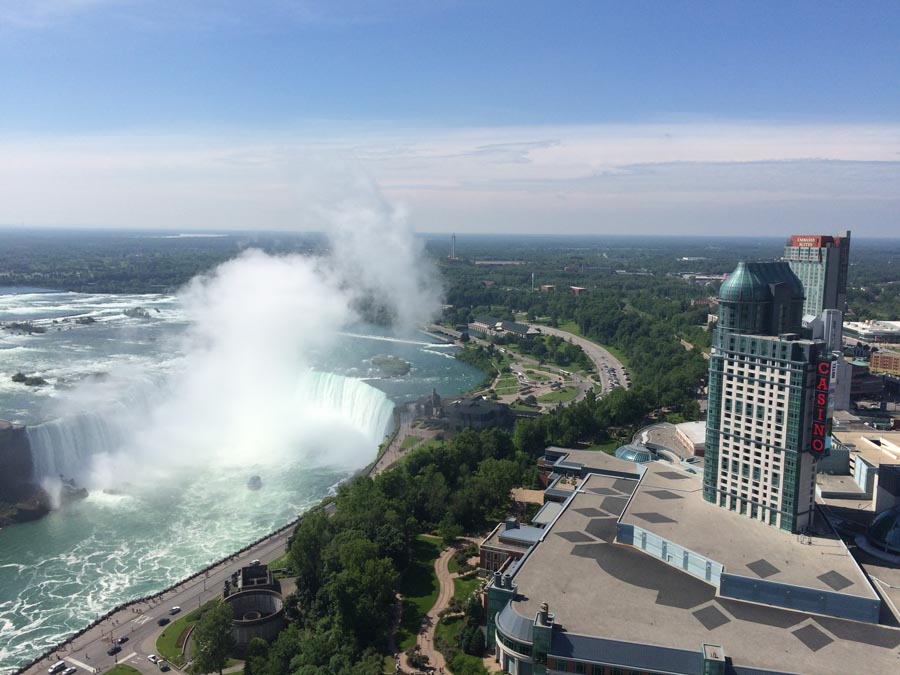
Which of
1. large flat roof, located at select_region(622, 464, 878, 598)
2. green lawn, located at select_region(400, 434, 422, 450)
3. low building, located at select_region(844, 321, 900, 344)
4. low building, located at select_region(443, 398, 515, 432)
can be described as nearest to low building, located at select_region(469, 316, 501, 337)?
low building, located at select_region(443, 398, 515, 432)

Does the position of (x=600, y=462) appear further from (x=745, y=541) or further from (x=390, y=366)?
(x=390, y=366)

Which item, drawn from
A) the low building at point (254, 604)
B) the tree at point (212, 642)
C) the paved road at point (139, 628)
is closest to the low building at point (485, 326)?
the paved road at point (139, 628)

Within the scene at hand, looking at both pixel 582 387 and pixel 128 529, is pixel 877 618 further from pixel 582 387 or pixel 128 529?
pixel 582 387

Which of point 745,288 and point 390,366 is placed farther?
point 390,366

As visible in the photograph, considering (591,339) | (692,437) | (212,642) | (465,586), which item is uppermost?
(692,437)

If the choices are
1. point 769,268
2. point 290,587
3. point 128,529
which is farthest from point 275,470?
point 769,268

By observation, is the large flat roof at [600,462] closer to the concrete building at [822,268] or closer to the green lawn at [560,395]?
the green lawn at [560,395]

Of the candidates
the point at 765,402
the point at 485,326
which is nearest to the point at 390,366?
the point at 485,326
